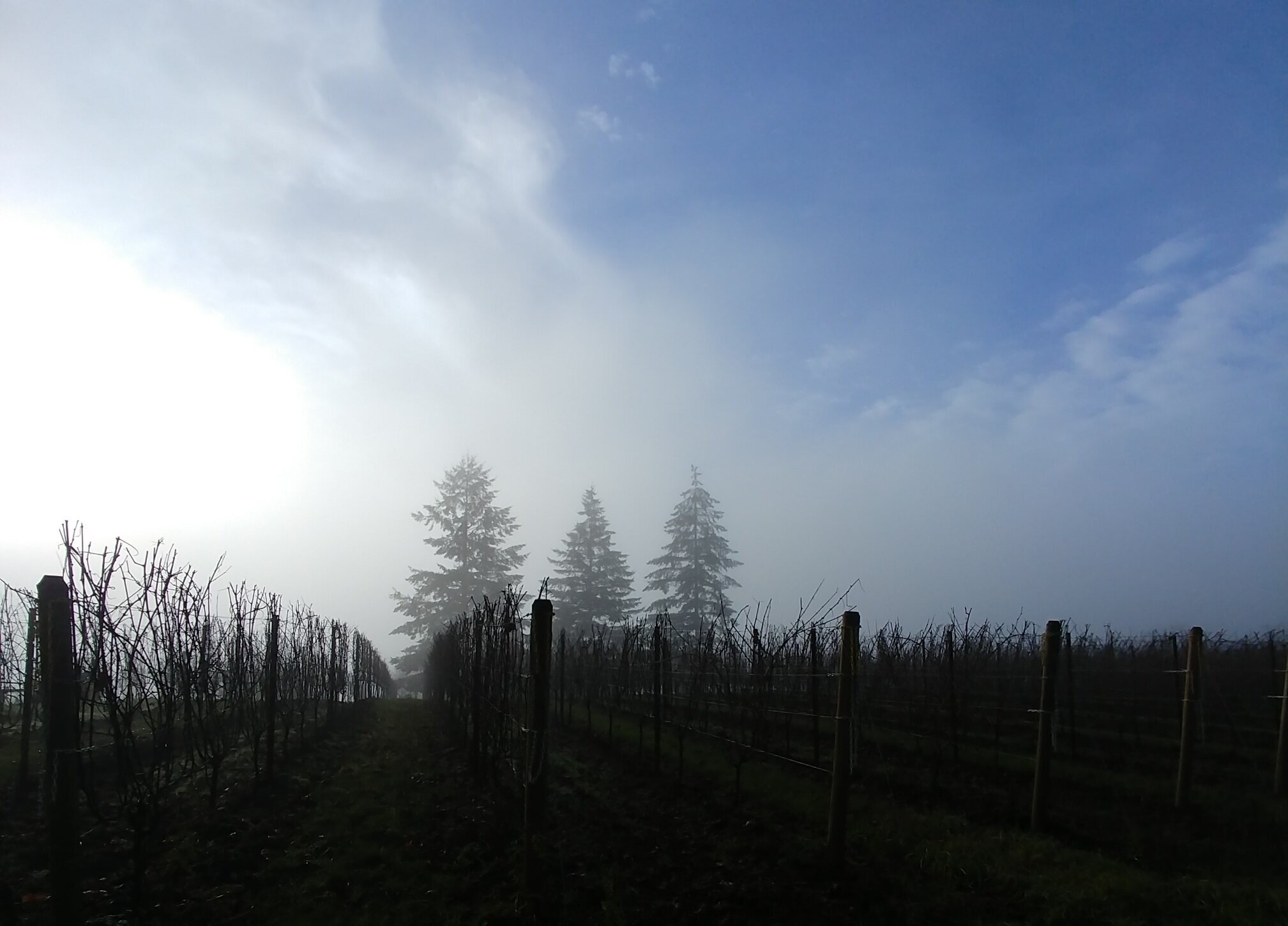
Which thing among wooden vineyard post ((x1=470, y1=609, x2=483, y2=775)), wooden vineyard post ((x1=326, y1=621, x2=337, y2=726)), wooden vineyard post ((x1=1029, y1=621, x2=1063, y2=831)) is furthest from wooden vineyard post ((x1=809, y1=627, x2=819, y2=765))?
wooden vineyard post ((x1=326, y1=621, x2=337, y2=726))

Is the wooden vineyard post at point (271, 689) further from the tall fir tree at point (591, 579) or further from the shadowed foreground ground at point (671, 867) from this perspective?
the tall fir tree at point (591, 579)

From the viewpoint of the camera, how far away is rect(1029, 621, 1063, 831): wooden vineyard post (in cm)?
715

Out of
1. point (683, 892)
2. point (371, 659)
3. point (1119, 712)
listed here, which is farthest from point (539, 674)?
point (371, 659)

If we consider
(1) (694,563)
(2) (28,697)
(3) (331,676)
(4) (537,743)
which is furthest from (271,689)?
(1) (694,563)

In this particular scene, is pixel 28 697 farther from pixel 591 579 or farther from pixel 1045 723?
pixel 591 579

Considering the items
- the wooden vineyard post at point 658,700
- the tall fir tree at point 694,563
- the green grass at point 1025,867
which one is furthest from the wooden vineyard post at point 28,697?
the tall fir tree at point 694,563

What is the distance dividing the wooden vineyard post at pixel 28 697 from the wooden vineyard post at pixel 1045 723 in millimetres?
11402

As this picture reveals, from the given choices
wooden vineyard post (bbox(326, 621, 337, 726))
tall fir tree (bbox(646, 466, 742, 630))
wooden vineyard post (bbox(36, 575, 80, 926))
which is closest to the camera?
wooden vineyard post (bbox(36, 575, 80, 926))

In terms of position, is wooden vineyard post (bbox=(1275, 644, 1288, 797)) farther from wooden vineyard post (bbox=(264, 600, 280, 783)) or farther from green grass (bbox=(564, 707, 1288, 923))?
wooden vineyard post (bbox=(264, 600, 280, 783))

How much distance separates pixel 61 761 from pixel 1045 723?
312 inches

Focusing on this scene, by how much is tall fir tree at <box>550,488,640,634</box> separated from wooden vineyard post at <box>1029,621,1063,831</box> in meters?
35.7

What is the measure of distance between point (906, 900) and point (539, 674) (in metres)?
3.22

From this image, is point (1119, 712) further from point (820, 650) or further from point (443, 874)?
point (443, 874)

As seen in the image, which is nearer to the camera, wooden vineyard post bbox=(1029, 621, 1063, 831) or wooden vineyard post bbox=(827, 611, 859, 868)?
wooden vineyard post bbox=(827, 611, 859, 868)
